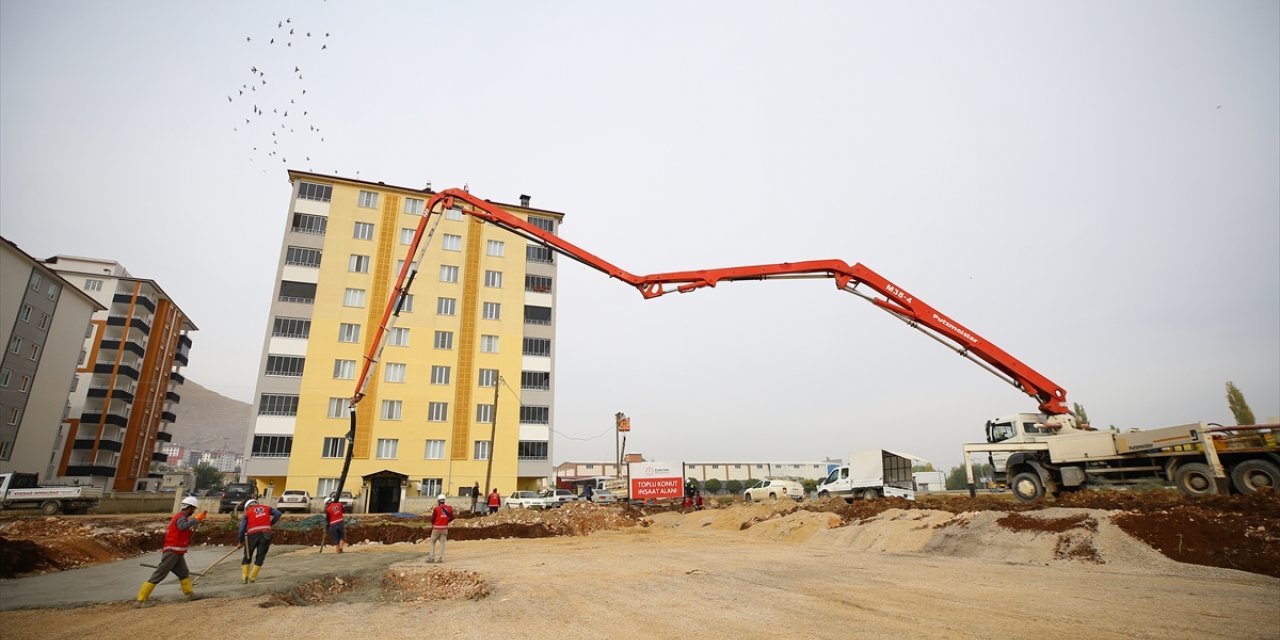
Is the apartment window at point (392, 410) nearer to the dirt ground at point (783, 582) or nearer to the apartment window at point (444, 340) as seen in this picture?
the apartment window at point (444, 340)

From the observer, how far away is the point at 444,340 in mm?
47469

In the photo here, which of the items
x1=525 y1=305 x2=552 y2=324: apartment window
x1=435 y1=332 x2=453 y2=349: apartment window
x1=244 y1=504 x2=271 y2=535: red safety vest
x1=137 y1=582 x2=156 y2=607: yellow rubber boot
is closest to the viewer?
x1=137 y1=582 x2=156 y2=607: yellow rubber boot

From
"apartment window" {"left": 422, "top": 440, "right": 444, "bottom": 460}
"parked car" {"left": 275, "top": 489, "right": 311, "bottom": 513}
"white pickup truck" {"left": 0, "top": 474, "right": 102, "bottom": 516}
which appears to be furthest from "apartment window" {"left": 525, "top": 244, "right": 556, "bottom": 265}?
"white pickup truck" {"left": 0, "top": 474, "right": 102, "bottom": 516}

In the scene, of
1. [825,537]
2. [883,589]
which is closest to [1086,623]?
[883,589]

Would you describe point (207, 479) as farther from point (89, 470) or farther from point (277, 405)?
point (277, 405)

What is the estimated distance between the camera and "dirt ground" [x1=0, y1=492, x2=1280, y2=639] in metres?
8.05

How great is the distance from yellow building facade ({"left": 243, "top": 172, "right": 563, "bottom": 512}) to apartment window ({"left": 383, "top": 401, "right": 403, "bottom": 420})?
103 mm

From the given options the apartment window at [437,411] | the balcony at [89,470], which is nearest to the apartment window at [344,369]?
the apartment window at [437,411]

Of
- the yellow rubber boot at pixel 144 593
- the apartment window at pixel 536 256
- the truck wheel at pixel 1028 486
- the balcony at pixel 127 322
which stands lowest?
the yellow rubber boot at pixel 144 593

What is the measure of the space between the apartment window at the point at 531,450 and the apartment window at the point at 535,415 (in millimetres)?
1626

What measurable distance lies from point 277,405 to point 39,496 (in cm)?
1292

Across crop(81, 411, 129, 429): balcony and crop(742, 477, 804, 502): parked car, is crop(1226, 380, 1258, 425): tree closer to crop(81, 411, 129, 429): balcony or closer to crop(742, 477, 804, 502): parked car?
crop(742, 477, 804, 502): parked car

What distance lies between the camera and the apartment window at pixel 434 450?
44.7 meters

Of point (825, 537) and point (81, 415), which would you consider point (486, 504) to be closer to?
point (825, 537)
